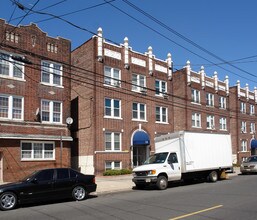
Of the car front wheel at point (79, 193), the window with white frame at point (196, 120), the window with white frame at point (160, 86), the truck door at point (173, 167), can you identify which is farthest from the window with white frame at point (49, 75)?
the window with white frame at point (196, 120)

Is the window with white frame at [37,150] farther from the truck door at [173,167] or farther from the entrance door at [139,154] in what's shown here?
the truck door at [173,167]

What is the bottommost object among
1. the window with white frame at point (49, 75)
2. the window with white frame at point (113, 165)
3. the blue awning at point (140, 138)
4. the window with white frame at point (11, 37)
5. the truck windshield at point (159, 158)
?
the window with white frame at point (113, 165)

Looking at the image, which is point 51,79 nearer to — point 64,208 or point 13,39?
point 13,39

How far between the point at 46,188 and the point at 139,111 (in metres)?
19.6

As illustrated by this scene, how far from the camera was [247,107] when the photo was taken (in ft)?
168

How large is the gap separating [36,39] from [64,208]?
636 inches

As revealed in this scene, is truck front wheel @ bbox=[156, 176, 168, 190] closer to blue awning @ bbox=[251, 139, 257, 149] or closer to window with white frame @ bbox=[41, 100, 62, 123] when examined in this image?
window with white frame @ bbox=[41, 100, 62, 123]

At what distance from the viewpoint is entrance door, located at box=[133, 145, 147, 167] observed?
32344 mm

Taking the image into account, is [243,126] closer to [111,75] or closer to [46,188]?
[111,75]

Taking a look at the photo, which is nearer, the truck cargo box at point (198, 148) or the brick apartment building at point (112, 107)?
the truck cargo box at point (198, 148)

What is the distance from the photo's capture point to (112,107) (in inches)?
1200

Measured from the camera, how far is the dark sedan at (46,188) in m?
12.8

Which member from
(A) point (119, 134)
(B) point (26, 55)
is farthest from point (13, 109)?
(A) point (119, 134)

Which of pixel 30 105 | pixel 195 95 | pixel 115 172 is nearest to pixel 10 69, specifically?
pixel 30 105
